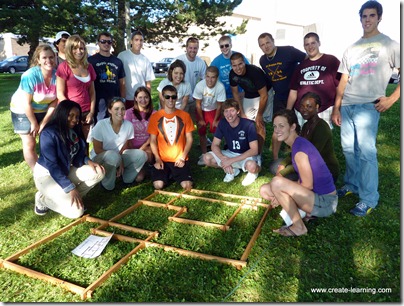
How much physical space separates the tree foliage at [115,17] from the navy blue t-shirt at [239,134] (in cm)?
1005

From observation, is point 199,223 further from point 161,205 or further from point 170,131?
point 170,131

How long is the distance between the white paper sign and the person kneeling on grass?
165 cm

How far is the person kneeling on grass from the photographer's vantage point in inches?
111

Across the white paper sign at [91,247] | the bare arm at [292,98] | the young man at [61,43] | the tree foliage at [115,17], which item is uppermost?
the tree foliage at [115,17]

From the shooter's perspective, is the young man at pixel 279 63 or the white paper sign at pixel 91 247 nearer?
the white paper sign at pixel 91 247

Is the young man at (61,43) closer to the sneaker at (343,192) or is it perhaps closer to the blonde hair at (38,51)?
the blonde hair at (38,51)

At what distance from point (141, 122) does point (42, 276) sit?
2533 mm

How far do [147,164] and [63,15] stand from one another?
1031cm

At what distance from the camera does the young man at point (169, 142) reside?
4.25 meters

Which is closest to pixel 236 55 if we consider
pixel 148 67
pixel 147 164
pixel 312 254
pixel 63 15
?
pixel 148 67

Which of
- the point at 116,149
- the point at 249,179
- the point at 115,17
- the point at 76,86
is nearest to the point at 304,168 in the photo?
the point at 249,179

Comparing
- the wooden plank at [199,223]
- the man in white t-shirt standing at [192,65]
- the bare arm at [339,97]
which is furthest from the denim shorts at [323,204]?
the man in white t-shirt standing at [192,65]

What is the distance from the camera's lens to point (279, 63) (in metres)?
4.53

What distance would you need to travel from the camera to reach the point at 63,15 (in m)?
12.0
